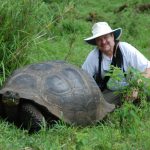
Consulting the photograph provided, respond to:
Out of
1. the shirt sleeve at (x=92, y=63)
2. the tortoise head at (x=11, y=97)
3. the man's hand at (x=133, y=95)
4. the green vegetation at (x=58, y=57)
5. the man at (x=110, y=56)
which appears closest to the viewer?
the green vegetation at (x=58, y=57)

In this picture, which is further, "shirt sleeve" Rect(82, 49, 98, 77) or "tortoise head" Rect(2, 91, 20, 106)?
"shirt sleeve" Rect(82, 49, 98, 77)

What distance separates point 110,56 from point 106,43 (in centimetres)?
17

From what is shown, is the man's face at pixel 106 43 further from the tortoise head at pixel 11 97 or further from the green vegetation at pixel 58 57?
the tortoise head at pixel 11 97

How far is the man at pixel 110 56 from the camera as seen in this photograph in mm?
5852

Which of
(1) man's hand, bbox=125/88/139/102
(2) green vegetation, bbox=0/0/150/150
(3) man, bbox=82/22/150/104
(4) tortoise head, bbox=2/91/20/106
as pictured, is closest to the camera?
(2) green vegetation, bbox=0/0/150/150

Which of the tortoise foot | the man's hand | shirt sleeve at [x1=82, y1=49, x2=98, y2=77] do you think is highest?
shirt sleeve at [x1=82, y1=49, x2=98, y2=77]

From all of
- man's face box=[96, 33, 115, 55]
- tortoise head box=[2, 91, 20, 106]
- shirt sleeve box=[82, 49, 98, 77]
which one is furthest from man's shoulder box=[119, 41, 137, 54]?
tortoise head box=[2, 91, 20, 106]

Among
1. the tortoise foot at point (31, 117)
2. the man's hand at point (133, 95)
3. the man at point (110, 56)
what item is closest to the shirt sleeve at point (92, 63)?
the man at point (110, 56)

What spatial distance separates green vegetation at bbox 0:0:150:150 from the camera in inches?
178

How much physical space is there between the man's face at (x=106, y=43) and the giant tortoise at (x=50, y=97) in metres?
0.58

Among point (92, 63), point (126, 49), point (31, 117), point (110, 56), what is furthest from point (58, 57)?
point (31, 117)

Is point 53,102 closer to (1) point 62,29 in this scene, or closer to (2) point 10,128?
(2) point 10,128

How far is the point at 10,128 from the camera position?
16.2 feet

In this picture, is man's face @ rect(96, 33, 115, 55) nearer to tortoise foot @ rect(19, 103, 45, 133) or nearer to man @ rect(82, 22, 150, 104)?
man @ rect(82, 22, 150, 104)
